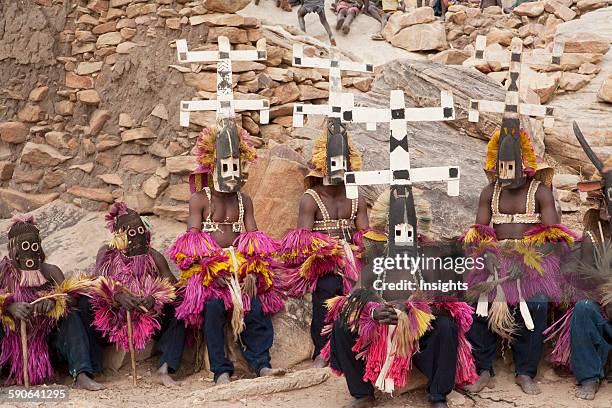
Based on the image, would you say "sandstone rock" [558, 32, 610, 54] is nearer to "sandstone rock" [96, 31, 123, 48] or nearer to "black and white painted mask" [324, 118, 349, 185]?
"sandstone rock" [96, 31, 123, 48]

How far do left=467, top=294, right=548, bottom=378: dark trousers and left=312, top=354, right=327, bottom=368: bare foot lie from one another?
43.3 inches

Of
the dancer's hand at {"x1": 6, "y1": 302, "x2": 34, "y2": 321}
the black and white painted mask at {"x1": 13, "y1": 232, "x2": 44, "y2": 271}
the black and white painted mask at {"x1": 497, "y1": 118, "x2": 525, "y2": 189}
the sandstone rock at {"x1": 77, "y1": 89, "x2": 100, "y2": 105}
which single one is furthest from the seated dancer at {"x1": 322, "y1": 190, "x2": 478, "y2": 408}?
the sandstone rock at {"x1": 77, "y1": 89, "x2": 100, "y2": 105}

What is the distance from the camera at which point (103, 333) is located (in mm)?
6117

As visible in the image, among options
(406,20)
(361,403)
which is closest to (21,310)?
(361,403)

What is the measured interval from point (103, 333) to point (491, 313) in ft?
8.40

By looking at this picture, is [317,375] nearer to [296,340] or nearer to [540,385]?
[296,340]

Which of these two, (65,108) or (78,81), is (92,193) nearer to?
(65,108)

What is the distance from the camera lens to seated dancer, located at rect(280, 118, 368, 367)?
20.3ft

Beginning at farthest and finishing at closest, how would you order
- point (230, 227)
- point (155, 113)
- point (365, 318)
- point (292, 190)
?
1. point (155, 113)
2. point (292, 190)
3. point (230, 227)
4. point (365, 318)

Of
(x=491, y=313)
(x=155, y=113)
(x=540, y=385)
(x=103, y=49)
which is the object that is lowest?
(x=540, y=385)

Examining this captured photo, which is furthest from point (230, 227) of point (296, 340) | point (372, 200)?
point (372, 200)

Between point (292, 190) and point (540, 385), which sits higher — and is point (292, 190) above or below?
above

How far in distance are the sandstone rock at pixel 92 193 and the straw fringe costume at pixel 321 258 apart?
2.80 m

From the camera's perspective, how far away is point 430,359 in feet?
17.0
